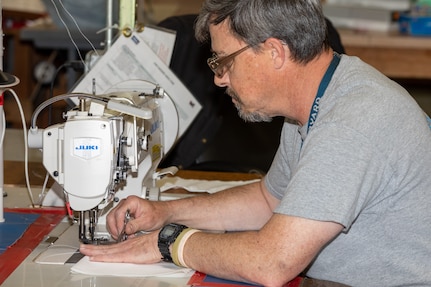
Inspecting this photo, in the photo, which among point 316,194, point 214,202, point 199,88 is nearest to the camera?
point 316,194

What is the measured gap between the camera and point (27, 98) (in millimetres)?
5570

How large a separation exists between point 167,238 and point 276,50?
514 millimetres

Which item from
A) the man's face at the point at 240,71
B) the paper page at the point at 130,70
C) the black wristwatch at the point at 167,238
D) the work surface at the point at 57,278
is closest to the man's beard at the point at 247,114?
the man's face at the point at 240,71

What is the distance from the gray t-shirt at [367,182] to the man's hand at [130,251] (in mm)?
365

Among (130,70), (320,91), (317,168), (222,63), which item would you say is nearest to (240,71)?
(222,63)

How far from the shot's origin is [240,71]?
213cm

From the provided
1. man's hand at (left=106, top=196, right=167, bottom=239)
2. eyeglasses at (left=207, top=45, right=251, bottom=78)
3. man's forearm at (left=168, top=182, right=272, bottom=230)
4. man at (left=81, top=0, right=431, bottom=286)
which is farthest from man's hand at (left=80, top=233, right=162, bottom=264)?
eyeglasses at (left=207, top=45, right=251, bottom=78)

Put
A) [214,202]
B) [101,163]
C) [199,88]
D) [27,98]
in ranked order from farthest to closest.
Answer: [27,98]
[199,88]
[214,202]
[101,163]

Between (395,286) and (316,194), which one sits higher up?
(316,194)

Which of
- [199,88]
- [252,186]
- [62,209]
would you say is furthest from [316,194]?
[199,88]

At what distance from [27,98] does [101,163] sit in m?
3.67

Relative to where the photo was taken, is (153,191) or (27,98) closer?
(153,191)

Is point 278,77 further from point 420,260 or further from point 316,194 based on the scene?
point 420,260

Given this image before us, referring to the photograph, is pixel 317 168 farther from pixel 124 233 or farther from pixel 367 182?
pixel 124 233
